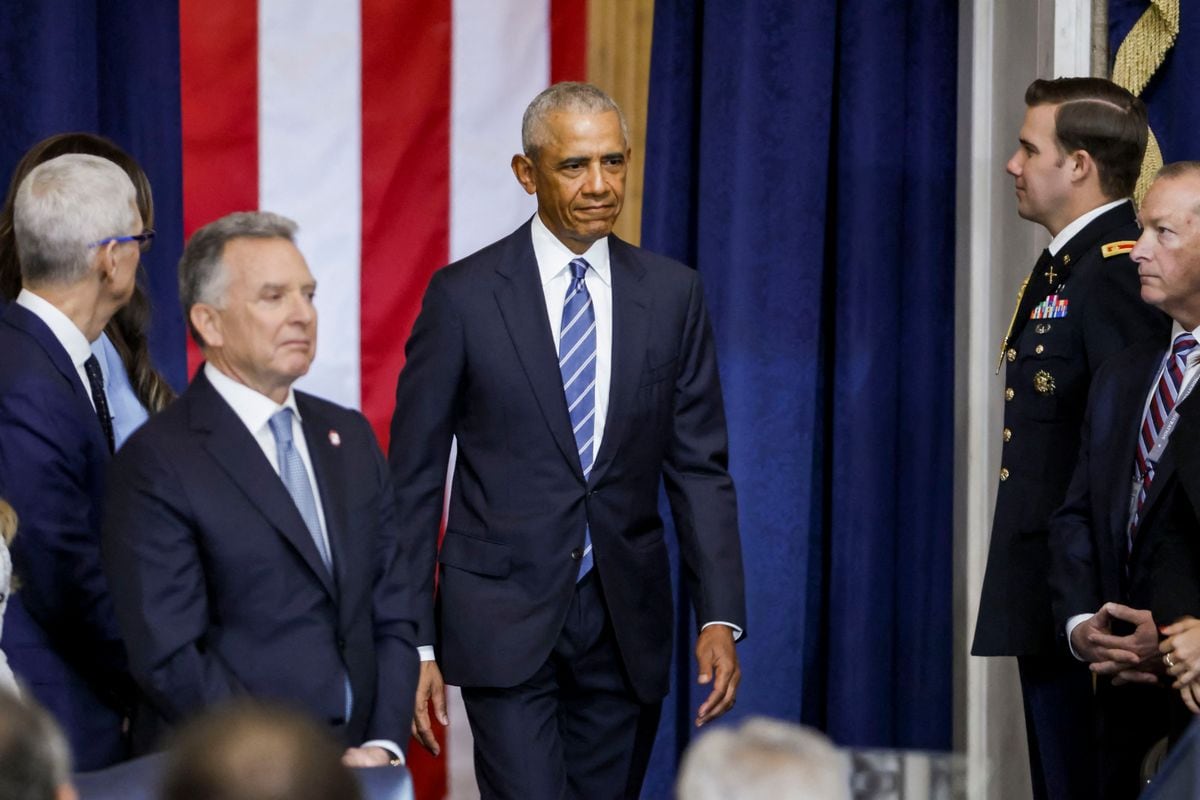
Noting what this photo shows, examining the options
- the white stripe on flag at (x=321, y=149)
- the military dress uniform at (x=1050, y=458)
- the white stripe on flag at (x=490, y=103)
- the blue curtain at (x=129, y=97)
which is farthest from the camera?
the white stripe on flag at (x=490, y=103)

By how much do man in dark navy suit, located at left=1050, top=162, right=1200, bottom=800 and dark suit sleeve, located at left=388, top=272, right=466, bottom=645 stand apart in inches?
48.3

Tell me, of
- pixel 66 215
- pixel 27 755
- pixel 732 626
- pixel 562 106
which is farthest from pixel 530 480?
pixel 27 755

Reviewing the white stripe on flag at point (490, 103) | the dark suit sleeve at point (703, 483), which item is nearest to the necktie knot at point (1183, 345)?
the dark suit sleeve at point (703, 483)

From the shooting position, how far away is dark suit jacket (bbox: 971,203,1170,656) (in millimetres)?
3777

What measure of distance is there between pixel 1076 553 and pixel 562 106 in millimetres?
1328

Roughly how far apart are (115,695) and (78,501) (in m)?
0.35

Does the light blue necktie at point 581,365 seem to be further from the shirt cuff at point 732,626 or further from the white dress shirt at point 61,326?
the white dress shirt at point 61,326

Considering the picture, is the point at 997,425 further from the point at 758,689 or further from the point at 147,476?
the point at 147,476

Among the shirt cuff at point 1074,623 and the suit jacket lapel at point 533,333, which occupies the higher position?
the suit jacket lapel at point 533,333

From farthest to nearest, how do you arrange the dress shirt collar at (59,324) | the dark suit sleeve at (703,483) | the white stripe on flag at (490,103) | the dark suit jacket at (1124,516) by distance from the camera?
the white stripe on flag at (490,103)
the dark suit sleeve at (703,483)
the dark suit jacket at (1124,516)
the dress shirt collar at (59,324)

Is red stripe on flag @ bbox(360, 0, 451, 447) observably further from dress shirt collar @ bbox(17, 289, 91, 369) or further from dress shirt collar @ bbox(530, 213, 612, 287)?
dress shirt collar @ bbox(17, 289, 91, 369)

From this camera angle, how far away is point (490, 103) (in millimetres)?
4660

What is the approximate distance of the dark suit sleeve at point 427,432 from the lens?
3455 millimetres

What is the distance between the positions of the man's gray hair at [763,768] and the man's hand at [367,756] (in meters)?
1.20
